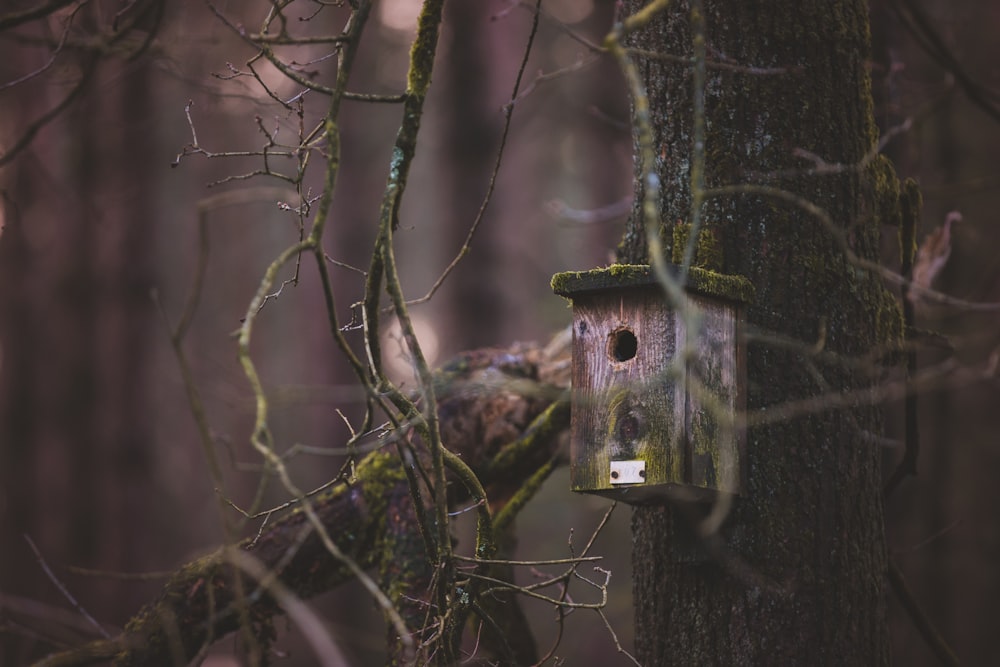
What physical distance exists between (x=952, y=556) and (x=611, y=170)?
5996 millimetres

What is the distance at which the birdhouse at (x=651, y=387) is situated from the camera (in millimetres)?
3205

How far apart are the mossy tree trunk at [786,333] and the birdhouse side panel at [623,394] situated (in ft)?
1.05

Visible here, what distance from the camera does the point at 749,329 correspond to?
11.0ft

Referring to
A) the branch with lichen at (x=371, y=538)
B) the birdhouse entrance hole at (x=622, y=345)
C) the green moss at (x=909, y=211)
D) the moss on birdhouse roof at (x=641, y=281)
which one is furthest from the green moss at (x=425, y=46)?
the green moss at (x=909, y=211)

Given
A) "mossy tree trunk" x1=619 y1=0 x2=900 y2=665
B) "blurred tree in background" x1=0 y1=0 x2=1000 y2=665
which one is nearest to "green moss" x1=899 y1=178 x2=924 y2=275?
"mossy tree trunk" x1=619 y1=0 x2=900 y2=665

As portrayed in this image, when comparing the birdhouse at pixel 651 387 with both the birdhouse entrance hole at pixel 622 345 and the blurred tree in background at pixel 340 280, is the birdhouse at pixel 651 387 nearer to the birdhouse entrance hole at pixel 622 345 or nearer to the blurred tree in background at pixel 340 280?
the birdhouse entrance hole at pixel 622 345

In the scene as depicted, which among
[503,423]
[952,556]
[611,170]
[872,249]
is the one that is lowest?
[952,556]

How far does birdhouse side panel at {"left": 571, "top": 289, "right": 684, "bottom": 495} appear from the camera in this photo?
3207 millimetres

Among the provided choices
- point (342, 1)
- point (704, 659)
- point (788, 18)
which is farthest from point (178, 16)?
point (704, 659)

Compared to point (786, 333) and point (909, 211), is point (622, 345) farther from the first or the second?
point (909, 211)

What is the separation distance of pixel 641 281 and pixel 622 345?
0.83 feet

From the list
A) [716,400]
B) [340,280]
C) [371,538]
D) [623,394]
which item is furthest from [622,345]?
[340,280]

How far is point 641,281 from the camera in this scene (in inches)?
128

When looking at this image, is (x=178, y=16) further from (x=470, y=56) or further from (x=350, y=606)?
(x=350, y=606)
